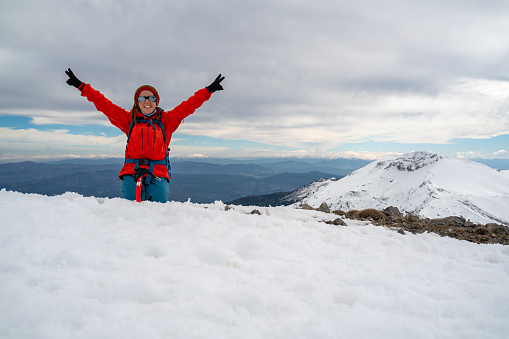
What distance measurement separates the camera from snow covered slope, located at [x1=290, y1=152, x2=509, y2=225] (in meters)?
97.2

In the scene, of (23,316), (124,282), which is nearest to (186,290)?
(124,282)

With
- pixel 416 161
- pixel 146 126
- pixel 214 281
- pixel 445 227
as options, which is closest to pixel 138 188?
pixel 146 126

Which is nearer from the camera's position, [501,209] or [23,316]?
[23,316]

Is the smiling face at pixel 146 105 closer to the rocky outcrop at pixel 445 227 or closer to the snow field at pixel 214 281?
the snow field at pixel 214 281

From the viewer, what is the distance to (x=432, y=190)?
131 metres

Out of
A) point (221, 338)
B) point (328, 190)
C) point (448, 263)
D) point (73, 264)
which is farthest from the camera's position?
point (328, 190)

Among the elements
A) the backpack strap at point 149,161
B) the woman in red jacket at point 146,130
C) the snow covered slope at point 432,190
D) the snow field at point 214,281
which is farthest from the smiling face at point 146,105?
the snow covered slope at point 432,190

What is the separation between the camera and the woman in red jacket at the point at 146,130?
7.00m

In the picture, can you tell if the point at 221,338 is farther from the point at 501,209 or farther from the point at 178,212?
the point at 501,209

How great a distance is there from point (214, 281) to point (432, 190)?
157 metres

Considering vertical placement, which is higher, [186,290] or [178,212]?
[178,212]

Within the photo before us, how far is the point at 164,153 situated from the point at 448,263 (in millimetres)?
7128

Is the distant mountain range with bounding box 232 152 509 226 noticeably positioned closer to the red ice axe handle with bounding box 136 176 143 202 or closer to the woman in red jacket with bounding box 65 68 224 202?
the woman in red jacket with bounding box 65 68 224 202

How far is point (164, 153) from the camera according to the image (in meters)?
7.43
